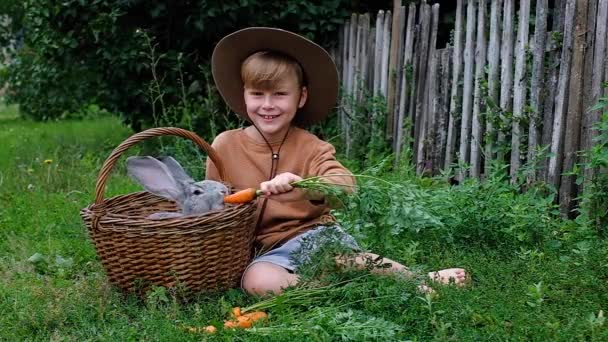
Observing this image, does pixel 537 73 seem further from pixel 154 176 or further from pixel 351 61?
pixel 351 61

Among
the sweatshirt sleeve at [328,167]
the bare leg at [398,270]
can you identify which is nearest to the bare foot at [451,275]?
the bare leg at [398,270]

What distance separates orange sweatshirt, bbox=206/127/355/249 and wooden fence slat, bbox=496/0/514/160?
1431mm

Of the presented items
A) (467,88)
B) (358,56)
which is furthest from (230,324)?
(358,56)

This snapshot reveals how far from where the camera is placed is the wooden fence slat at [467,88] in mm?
5031

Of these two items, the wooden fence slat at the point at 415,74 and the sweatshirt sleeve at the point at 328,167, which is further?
the wooden fence slat at the point at 415,74

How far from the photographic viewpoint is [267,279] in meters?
3.26

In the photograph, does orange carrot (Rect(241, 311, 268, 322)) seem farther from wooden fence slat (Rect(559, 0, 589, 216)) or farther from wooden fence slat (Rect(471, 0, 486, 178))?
→ wooden fence slat (Rect(471, 0, 486, 178))

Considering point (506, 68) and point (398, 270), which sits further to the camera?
point (506, 68)

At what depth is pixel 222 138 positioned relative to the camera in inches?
148

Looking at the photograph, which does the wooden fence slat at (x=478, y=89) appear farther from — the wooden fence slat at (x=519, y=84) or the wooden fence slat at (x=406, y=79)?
the wooden fence slat at (x=406, y=79)

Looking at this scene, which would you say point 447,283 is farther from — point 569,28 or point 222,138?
point 569,28

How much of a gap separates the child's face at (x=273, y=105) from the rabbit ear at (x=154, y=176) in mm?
530

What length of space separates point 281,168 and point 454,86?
2021 mm

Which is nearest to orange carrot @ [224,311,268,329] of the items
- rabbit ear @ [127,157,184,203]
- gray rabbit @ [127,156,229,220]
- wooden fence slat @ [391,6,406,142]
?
gray rabbit @ [127,156,229,220]
